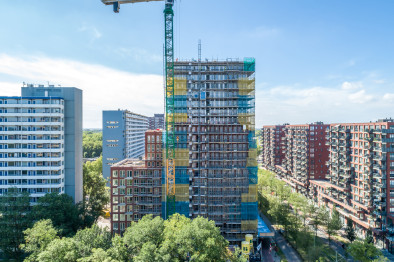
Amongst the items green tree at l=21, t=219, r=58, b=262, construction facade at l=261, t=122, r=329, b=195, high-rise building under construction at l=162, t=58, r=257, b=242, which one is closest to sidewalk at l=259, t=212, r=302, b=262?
high-rise building under construction at l=162, t=58, r=257, b=242

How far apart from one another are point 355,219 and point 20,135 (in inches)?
3883

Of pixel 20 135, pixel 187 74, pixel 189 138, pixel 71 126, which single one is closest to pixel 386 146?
pixel 189 138

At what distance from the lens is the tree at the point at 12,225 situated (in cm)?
4519

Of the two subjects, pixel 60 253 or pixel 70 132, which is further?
pixel 70 132

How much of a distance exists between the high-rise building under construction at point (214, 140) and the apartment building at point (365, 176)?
106ft

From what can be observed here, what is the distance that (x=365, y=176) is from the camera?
59.5 m

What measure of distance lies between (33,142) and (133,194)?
31.7m

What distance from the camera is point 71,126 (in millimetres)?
61625

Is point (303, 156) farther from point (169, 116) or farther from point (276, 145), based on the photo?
point (169, 116)

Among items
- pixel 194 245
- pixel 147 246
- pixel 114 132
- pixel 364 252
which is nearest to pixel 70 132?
pixel 114 132

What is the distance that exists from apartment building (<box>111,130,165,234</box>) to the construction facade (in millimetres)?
68615

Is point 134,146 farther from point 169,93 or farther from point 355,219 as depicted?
point 355,219

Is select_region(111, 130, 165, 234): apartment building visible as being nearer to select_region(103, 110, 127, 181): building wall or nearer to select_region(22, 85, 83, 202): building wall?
select_region(22, 85, 83, 202): building wall

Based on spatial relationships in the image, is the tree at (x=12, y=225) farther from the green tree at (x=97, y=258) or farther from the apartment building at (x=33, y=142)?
the green tree at (x=97, y=258)
